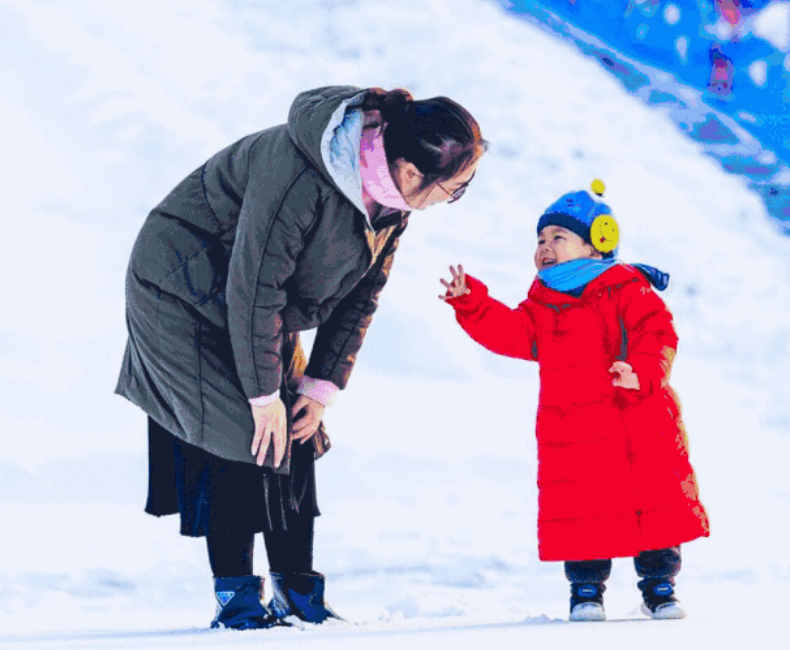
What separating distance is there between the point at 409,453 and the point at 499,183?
139 inches

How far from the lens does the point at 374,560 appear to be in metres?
3.16

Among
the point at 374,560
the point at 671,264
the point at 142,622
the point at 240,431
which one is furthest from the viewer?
the point at 671,264

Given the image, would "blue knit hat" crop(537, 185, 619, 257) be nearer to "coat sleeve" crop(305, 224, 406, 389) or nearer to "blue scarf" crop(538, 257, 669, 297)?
"blue scarf" crop(538, 257, 669, 297)

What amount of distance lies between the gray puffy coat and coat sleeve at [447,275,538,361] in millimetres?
221

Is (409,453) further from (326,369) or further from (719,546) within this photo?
(326,369)

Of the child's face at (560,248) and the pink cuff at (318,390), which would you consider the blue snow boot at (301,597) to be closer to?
the pink cuff at (318,390)

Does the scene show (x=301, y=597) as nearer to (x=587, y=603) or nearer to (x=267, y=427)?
(x=267, y=427)

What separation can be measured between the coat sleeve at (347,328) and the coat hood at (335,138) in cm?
32

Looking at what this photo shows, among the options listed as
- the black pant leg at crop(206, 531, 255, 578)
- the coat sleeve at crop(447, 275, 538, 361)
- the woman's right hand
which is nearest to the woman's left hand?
the woman's right hand

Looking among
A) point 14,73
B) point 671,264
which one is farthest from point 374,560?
point 14,73

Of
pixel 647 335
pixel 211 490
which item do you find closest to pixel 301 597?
pixel 211 490

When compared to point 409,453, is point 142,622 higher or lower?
lower

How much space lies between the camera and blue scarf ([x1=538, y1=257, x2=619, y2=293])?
88.4 inches

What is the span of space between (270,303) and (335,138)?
1.04 feet
